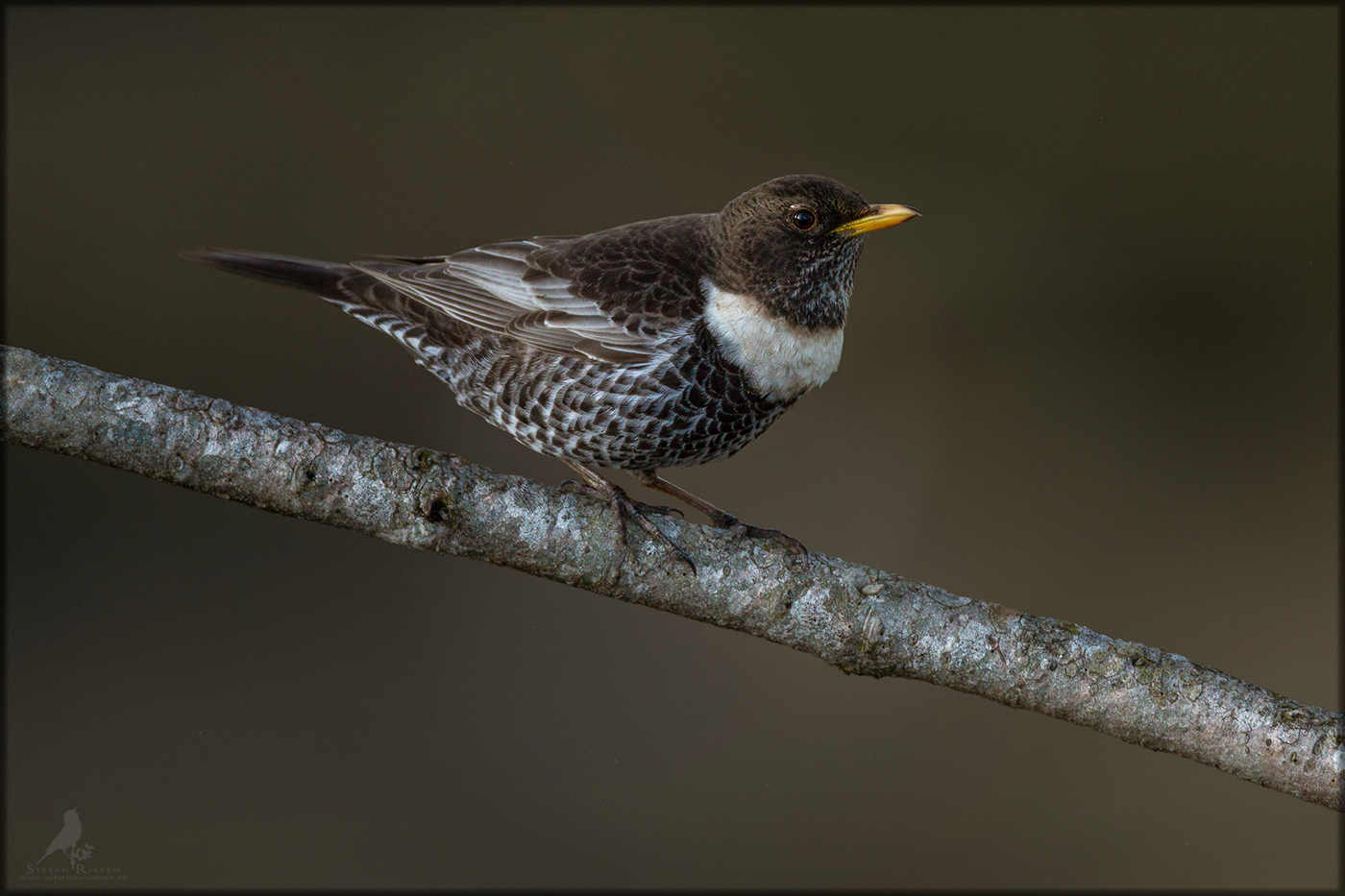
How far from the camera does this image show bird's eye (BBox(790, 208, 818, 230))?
261 centimetres

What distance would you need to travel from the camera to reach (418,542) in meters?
2.28

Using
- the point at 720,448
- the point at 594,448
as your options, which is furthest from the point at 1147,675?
the point at 594,448

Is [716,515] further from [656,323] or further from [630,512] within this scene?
[656,323]

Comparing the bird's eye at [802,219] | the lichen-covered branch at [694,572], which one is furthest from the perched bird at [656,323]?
the lichen-covered branch at [694,572]

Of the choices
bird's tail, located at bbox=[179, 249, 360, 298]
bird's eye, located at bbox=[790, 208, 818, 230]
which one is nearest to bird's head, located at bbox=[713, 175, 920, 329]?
bird's eye, located at bbox=[790, 208, 818, 230]

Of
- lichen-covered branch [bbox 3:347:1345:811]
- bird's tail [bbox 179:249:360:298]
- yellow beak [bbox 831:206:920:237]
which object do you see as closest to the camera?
lichen-covered branch [bbox 3:347:1345:811]

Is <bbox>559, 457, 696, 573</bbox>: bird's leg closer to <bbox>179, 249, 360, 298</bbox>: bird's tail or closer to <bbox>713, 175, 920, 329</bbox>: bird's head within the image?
<bbox>713, 175, 920, 329</bbox>: bird's head

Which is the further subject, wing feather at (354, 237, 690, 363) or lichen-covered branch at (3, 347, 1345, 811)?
wing feather at (354, 237, 690, 363)

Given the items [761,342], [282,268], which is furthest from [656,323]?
[282,268]

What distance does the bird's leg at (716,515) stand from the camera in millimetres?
2540

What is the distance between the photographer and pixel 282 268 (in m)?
2.87

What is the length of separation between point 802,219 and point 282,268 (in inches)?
56.0

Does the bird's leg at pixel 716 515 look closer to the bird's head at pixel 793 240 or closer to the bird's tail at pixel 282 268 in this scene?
the bird's head at pixel 793 240

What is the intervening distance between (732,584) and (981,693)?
62 centimetres
